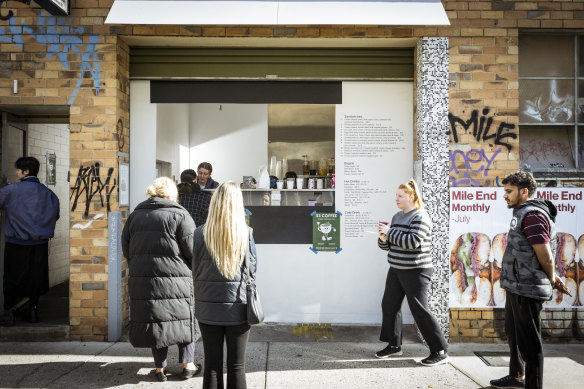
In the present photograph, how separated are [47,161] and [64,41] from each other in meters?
2.51

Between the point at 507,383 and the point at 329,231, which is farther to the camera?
the point at 329,231

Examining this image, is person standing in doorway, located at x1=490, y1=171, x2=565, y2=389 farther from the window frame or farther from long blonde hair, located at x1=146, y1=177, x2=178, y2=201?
long blonde hair, located at x1=146, y1=177, x2=178, y2=201

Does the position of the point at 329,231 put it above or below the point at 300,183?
below

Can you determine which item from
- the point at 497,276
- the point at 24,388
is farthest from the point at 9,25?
the point at 497,276

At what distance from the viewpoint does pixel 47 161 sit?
7.51m

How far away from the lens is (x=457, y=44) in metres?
5.66

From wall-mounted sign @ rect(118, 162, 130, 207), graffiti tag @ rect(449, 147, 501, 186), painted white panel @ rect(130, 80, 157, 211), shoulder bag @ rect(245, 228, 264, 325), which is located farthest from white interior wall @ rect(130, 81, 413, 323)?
shoulder bag @ rect(245, 228, 264, 325)

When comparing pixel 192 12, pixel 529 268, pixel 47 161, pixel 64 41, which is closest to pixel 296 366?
pixel 529 268

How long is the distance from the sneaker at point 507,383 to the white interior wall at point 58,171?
6.17 m

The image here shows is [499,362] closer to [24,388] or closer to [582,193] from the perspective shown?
[582,193]

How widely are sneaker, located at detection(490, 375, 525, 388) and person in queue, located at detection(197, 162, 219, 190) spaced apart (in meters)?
3.75

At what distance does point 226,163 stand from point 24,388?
3301 millimetres

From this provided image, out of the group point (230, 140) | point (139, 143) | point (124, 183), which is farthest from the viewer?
point (230, 140)

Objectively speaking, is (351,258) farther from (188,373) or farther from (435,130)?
(188,373)
